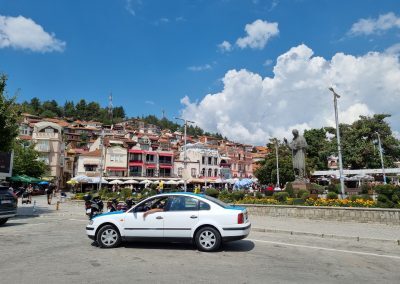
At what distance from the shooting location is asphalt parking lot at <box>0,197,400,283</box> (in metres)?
6.79

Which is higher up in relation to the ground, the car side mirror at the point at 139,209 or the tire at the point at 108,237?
the car side mirror at the point at 139,209

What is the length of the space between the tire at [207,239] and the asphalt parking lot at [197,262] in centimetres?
18

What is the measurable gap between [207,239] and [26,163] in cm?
5349

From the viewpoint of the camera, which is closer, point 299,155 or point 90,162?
point 299,155

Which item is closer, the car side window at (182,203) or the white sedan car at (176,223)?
the white sedan car at (176,223)

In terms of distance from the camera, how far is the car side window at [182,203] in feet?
31.3

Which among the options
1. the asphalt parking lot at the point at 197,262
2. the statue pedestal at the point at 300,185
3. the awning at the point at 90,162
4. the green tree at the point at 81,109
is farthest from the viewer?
the green tree at the point at 81,109

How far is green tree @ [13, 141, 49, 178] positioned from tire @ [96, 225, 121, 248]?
5068 cm

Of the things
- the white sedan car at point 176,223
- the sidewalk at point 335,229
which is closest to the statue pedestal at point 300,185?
the sidewalk at point 335,229

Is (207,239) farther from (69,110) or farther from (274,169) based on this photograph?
(69,110)

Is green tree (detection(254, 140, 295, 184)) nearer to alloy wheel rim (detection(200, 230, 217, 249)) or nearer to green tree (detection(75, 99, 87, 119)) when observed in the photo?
alloy wheel rim (detection(200, 230, 217, 249))

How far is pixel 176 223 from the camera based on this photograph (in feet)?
30.9

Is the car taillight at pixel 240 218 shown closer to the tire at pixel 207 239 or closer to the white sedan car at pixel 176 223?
the white sedan car at pixel 176 223

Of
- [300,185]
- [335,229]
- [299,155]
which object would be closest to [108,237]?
[335,229]
